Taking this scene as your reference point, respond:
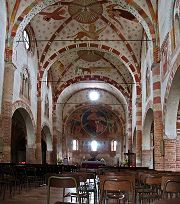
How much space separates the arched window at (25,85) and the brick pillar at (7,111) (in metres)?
3.72

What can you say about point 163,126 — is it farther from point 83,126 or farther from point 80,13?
point 83,126

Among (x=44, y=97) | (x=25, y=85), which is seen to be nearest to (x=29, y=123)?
(x=25, y=85)

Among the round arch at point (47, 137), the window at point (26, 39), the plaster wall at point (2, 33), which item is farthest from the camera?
the round arch at point (47, 137)

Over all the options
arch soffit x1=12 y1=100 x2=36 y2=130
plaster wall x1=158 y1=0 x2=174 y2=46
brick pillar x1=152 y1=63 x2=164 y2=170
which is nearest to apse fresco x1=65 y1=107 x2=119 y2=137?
arch soffit x1=12 y1=100 x2=36 y2=130

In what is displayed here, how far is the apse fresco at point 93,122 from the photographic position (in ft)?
123

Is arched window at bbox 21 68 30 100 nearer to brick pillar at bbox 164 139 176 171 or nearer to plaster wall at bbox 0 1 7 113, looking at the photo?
plaster wall at bbox 0 1 7 113

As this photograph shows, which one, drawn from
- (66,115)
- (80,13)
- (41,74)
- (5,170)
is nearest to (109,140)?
(66,115)

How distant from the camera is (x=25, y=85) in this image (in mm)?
21500

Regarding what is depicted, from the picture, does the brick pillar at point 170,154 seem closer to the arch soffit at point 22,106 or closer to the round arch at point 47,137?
the arch soffit at point 22,106

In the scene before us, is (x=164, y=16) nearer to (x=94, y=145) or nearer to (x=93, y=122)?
(x=93, y=122)

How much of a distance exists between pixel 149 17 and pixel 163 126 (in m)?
5.70

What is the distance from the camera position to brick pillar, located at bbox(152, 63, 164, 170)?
48.9ft

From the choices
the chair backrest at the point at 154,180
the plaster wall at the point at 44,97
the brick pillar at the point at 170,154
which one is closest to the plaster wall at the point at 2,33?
the plaster wall at the point at 44,97

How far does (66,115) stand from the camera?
36406mm
